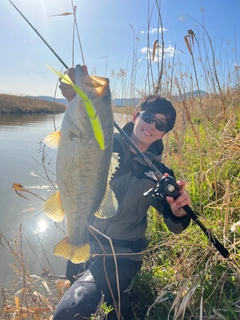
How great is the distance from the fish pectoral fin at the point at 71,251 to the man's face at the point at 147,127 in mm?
1263

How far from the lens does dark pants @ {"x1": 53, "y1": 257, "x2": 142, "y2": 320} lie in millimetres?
2291

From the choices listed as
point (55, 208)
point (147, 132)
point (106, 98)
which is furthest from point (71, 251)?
point (147, 132)

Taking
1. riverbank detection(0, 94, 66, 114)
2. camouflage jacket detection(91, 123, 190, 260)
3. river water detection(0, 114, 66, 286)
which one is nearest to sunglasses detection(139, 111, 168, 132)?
camouflage jacket detection(91, 123, 190, 260)

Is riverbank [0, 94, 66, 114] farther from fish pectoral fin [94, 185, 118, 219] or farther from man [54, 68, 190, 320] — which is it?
fish pectoral fin [94, 185, 118, 219]

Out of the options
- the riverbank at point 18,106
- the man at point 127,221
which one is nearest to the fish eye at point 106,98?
the man at point 127,221

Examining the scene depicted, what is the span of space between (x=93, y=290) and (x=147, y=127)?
61.5 inches

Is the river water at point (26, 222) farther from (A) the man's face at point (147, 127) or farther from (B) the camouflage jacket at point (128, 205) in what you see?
(A) the man's face at point (147, 127)

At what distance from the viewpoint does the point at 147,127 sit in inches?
111

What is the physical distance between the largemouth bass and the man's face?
966mm

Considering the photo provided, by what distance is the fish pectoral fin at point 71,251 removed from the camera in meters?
1.99

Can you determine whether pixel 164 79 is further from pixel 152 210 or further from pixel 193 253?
pixel 193 253

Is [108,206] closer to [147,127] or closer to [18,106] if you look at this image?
Result: [147,127]

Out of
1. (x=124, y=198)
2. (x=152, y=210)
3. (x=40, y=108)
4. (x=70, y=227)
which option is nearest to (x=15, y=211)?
(x=152, y=210)

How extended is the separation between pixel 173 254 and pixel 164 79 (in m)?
2.67
